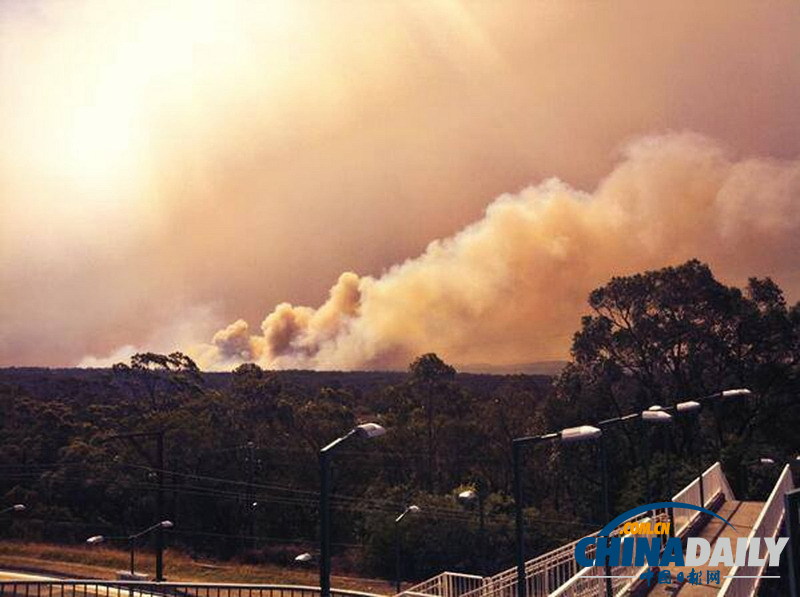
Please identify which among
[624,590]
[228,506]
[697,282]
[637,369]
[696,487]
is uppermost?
[697,282]

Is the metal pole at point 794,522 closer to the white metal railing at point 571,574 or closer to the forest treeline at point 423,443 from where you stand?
the white metal railing at point 571,574

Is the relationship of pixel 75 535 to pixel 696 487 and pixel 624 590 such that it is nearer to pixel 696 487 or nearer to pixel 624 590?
pixel 696 487

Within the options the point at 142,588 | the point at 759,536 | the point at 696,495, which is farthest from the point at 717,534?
the point at 142,588

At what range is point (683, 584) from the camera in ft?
70.7

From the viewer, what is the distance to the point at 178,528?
258 ft

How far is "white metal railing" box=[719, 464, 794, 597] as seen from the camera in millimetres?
18172

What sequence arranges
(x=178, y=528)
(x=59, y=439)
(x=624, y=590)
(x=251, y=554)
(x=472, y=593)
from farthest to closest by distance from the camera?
(x=59, y=439), (x=178, y=528), (x=251, y=554), (x=472, y=593), (x=624, y=590)

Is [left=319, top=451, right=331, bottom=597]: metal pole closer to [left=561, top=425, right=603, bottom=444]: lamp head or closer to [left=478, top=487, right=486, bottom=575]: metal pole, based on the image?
[left=561, top=425, right=603, bottom=444]: lamp head

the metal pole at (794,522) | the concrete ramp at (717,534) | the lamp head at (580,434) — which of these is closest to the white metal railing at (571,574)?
the concrete ramp at (717,534)

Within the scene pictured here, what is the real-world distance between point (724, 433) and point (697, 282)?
1125 cm

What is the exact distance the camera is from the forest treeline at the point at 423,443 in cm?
6012

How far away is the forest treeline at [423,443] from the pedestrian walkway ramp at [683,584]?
19.9m

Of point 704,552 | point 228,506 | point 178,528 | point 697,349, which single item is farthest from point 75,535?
point 704,552

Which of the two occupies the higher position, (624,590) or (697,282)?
(697,282)
